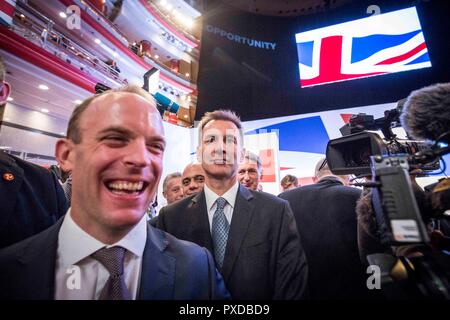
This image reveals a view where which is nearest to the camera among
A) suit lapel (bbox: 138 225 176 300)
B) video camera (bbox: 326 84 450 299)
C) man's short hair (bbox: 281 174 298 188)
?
video camera (bbox: 326 84 450 299)

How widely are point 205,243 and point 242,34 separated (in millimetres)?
4498

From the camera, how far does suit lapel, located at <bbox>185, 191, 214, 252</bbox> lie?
921 mm

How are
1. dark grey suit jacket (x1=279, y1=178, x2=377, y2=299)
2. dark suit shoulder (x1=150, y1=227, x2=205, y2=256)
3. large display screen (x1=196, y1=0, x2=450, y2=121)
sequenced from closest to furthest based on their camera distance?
dark suit shoulder (x1=150, y1=227, x2=205, y2=256)
dark grey suit jacket (x1=279, y1=178, x2=377, y2=299)
large display screen (x1=196, y1=0, x2=450, y2=121)

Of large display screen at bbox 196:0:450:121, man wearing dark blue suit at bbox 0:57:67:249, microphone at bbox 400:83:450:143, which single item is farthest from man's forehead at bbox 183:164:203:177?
large display screen at bbox 196:0:450:121

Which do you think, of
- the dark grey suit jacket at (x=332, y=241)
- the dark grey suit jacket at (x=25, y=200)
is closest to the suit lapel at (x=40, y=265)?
the dark grey suit jacket at (x=25, y=200)

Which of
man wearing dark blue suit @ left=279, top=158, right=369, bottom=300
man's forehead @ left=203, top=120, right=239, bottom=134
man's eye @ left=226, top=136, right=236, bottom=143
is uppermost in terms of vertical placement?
man's forehead @ left=203, top=120, right=239, bottom=134

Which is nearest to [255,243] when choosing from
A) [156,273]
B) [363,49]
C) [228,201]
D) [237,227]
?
[237,227]

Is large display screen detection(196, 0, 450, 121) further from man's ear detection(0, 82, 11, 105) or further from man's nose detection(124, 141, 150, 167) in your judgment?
man's nose detection(124, 141, 150, 167)

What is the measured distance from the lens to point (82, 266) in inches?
22.1

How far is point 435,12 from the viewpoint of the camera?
3.25m

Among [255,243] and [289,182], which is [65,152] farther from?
[289,182]

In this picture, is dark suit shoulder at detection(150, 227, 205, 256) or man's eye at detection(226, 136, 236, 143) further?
man's eye at detection(226, 136, 236, 143)

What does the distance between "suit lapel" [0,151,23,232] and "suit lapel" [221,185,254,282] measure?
670 mm

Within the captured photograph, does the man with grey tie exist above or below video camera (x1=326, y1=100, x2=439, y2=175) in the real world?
below
